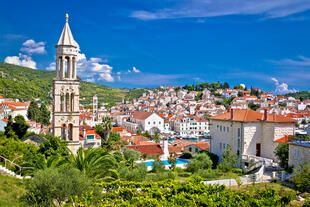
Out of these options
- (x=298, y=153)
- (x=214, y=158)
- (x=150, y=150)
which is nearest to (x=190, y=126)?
(x=150, y=150)

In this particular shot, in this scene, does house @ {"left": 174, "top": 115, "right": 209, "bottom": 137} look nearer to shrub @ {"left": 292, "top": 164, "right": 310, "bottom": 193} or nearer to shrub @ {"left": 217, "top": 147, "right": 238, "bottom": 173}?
shrub @ {"left": 217, "top": 147, "right": 238, "bottom": 173}

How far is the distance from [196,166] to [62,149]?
1269 centimetres

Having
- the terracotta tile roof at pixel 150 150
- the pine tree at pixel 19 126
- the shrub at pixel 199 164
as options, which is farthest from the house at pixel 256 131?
the pine tree at pixel 19 126

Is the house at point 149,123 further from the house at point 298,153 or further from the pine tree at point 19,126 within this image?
the house at point 298,153

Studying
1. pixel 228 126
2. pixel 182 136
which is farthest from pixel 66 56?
pixel 182 136

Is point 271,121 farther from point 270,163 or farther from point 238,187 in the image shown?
point 238,187

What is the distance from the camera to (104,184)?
12859mm

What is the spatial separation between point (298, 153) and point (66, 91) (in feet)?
59.0

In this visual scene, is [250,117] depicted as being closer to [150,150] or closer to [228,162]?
[228,162]

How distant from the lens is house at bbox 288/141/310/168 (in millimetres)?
19781

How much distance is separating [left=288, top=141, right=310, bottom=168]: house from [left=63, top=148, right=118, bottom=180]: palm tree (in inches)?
541

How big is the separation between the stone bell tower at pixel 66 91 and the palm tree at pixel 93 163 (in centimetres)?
607

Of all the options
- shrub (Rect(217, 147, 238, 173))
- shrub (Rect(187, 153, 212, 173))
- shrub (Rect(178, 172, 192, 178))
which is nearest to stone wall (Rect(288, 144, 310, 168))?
shrub (Rect(217, 147, 238, 173))

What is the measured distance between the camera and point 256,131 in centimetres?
2683
